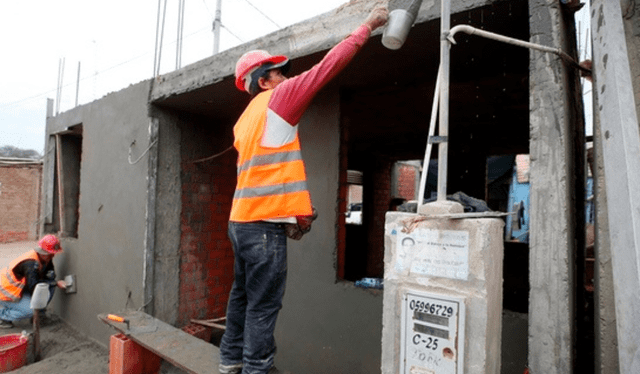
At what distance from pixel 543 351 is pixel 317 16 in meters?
2.38

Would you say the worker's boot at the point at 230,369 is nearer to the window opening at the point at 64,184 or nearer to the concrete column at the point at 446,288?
the concrete column at the point at 446,288

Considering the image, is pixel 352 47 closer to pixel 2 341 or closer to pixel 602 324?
pixel 602 324

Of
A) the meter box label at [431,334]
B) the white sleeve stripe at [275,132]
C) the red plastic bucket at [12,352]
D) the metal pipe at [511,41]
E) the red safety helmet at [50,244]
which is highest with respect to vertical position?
the metal pipe at [511,41]

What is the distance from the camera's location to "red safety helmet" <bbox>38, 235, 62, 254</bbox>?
570 cm

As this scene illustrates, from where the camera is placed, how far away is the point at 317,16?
277 centimetres

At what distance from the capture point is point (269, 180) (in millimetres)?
2113

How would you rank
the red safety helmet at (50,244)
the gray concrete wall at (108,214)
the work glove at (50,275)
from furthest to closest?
1. the work glove at (50,275)
2. the red safety helmet at (50,244)
3. the gray concrete wall at (108,214)

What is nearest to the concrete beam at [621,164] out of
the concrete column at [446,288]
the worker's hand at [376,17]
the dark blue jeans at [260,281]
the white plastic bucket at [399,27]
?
the concrete column at [446,288]

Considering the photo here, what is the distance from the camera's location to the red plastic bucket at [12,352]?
449cm

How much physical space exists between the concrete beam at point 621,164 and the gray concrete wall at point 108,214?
13.2 ft

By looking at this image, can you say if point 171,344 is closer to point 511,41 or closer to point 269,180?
point 269,180

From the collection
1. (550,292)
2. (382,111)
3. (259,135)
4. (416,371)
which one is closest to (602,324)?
(550,292)

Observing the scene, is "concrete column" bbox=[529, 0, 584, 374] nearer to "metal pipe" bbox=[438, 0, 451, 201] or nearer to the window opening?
"metal pipe" bbox=[438, 0, 451, 201]

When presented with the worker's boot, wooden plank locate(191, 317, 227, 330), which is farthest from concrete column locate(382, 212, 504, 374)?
wooden plank locate(191, 317, 227, 330)
